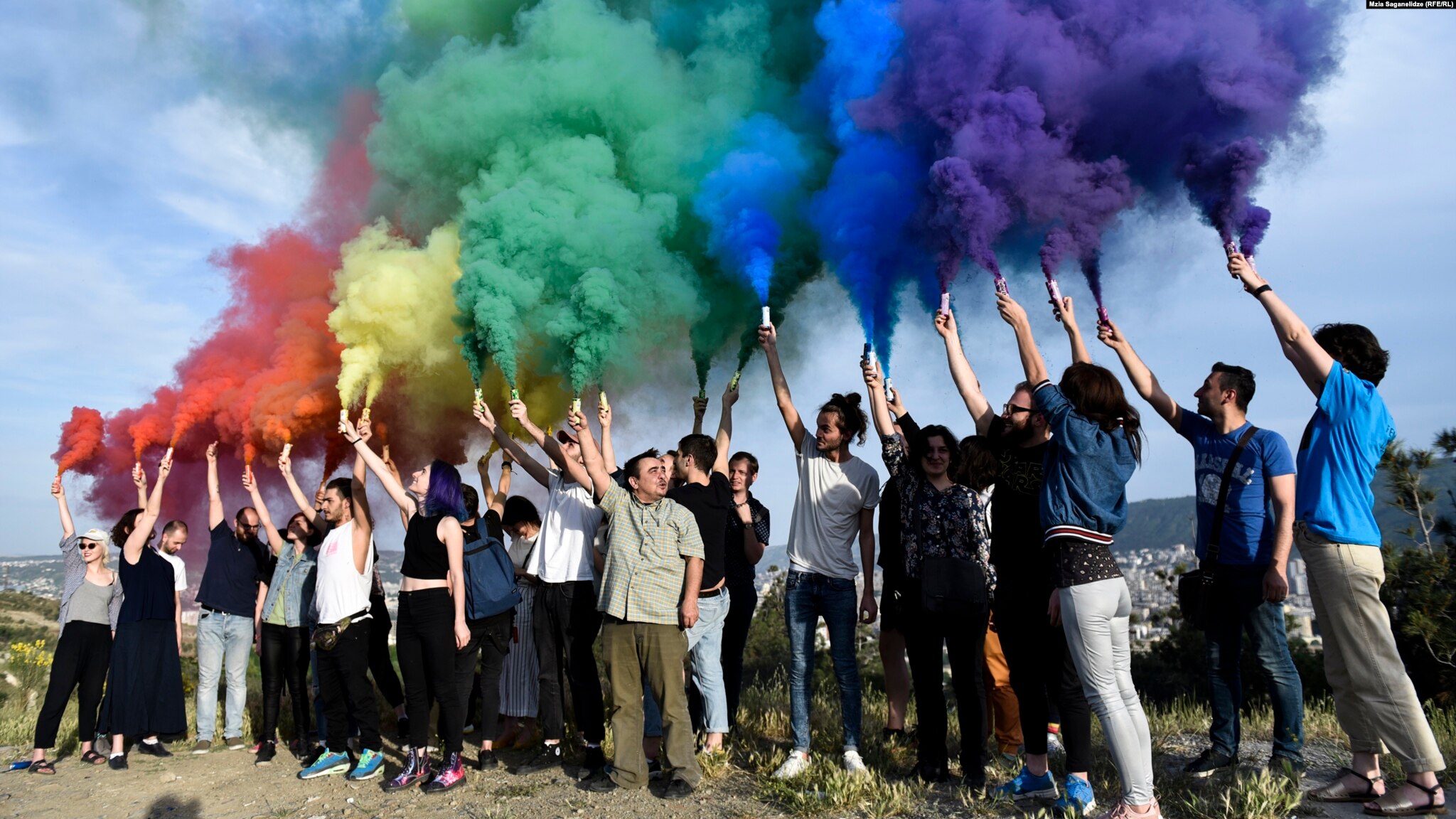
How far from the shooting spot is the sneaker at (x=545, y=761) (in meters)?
6.22

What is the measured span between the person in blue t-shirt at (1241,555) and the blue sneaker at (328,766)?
556cm

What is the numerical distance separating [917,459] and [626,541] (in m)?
1.83

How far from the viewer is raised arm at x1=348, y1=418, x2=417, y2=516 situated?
6.41 meters

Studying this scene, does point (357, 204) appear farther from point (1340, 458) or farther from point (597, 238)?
point (1340, 458)

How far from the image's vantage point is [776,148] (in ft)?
24.4

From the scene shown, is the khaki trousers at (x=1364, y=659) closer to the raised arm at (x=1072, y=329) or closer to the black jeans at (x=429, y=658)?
the raised arm at (x=1072, y=329)

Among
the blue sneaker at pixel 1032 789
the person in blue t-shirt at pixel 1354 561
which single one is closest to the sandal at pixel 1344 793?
the person in blue t-shirt at pixel 1354 561

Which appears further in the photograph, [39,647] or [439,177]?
[39,647]

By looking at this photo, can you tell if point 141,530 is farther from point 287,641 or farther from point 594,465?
point 594,465

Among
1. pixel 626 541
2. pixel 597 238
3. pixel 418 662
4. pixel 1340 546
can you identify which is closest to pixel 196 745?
pixel 418 662

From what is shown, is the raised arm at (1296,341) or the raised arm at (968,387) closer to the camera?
the raised arm at (1296,341)

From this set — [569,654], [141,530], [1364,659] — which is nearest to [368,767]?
[569,654]

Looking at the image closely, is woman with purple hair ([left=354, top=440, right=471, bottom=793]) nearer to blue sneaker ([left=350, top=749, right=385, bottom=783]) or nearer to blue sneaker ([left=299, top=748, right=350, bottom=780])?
blue sneaker ([left=350, top=749, right=385, bottom=783])

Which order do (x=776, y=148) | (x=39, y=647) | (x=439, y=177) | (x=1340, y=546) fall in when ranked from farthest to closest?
(x=39, y=647), (x=439, y=177), (x=776, y=148), (x=1340, y=546)
